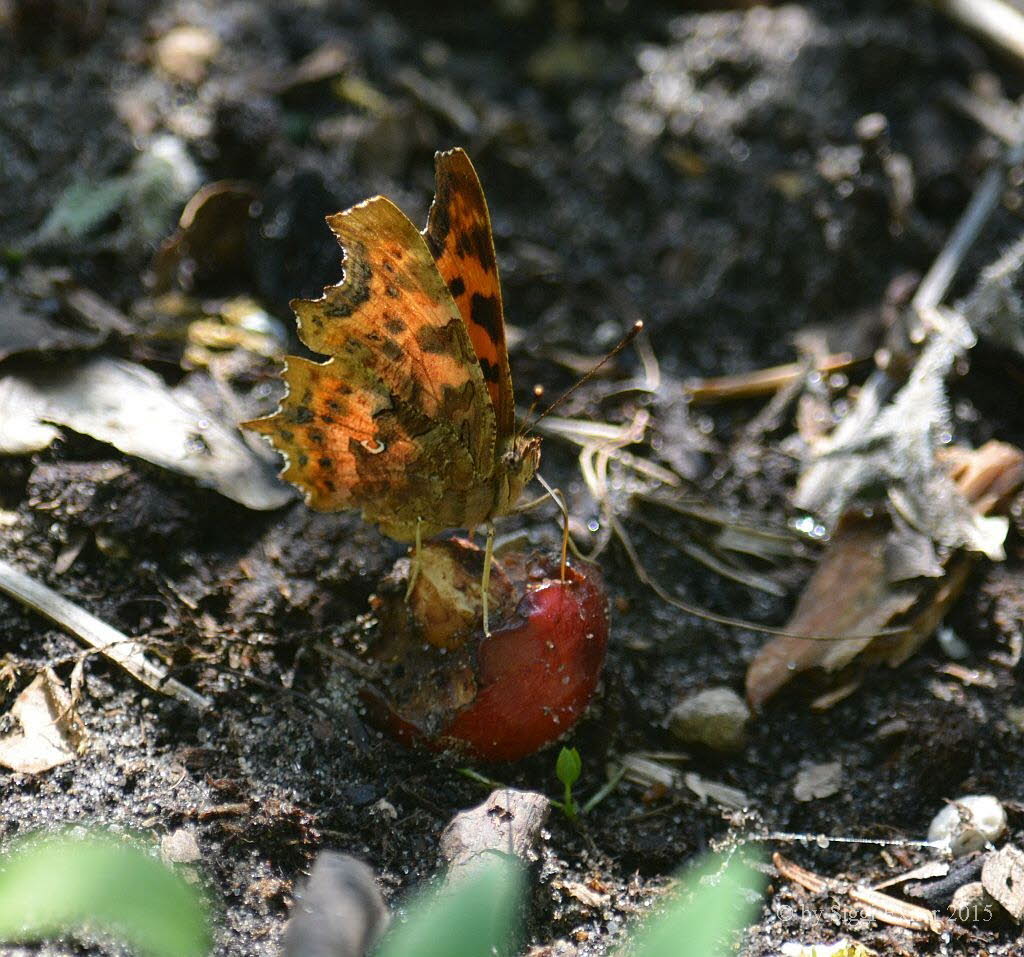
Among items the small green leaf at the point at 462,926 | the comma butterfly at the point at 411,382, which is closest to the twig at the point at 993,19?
the comma butterfly at the point at 411,382

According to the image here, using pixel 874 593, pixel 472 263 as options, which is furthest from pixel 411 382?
pixel 874 593

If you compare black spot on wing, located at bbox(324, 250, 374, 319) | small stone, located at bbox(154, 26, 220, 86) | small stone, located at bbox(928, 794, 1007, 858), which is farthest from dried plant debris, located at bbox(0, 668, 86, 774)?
small stone, located at bbox(154, 26, 220, 86)

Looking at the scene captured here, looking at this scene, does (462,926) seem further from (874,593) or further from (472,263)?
(874,593)

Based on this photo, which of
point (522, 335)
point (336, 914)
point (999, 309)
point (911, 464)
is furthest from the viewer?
point (522, 335)

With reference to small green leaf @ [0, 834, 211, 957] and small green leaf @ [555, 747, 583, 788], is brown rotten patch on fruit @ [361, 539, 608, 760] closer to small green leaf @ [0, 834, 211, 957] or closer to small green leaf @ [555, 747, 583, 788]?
small green leaf @ [555, 747, 583, 788]

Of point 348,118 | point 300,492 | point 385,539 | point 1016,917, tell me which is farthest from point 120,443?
point 1016,917

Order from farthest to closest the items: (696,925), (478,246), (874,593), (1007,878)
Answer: (874,593)
(478,246)
(1007,878)
(696,925)

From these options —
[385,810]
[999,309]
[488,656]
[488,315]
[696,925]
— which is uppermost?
[696,925]
